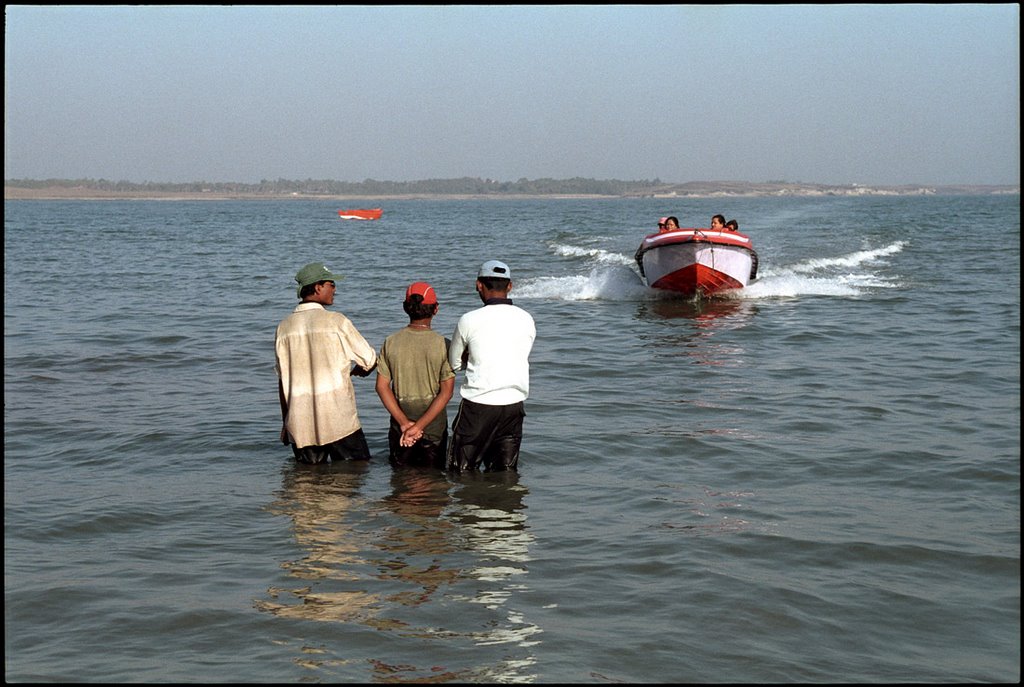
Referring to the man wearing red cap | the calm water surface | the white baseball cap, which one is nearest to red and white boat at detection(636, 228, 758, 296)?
the calm water surface

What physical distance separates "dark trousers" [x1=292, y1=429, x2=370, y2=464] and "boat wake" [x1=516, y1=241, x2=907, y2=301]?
14.9m

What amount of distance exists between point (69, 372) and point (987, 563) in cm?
1074

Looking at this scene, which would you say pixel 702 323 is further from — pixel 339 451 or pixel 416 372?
pixel 416 372

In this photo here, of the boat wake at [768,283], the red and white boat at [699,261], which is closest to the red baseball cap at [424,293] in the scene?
the red and white boat at [699,261]

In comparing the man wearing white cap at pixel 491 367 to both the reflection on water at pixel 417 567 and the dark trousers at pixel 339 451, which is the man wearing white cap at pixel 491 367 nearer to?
the reflection on water at pixel 417 567

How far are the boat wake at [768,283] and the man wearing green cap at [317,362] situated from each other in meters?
15.2

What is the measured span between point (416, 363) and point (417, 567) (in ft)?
5.81

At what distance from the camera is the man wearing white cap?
7.22 meters

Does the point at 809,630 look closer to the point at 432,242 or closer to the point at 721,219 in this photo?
the point at 721,219

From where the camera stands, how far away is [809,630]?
17.3 ft

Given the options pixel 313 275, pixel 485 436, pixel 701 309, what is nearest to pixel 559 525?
pixel 485 436

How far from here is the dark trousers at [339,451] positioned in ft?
26.6

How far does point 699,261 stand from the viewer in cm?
2175

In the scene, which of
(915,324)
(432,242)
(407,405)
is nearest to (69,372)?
(407,405)
